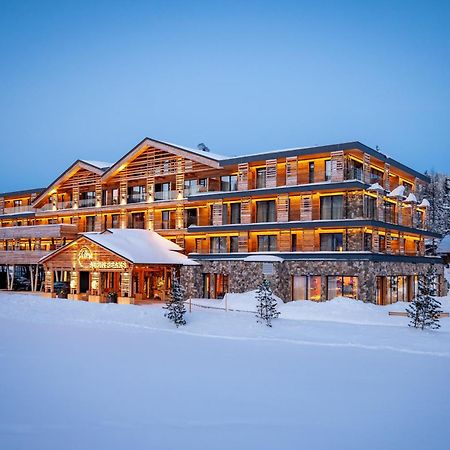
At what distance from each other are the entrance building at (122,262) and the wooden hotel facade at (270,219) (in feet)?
0.73

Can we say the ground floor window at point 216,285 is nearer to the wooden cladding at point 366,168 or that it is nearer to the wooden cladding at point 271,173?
the wooden cladding at point 271,173

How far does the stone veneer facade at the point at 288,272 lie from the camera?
34000 millimetres

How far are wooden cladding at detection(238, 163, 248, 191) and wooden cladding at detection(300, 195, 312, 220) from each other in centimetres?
493

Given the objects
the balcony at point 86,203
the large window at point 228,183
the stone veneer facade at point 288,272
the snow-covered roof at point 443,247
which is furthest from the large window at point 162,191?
the snow-covered roof at point 443,247

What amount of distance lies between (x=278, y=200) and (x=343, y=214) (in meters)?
4.79

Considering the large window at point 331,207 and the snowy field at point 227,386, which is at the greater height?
the large window at point 331,207

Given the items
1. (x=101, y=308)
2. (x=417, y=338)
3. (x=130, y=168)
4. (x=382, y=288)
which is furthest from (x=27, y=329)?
(x=130, y=168)

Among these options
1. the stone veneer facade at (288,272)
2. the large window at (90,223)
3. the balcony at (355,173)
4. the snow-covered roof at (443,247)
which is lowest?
the stone veneer facade at (288,272)

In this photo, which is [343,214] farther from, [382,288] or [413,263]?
[413,263]

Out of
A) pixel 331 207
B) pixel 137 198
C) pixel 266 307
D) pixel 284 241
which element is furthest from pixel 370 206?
pixel 137 198

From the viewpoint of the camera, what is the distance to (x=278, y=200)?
127 ft

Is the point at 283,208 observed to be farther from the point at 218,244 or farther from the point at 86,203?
the point at 86,203

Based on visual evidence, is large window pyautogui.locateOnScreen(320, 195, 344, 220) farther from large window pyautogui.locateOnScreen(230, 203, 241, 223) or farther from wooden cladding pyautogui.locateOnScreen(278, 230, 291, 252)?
large window pyautogui.locateOnScreen(230, 203, 241, 223)

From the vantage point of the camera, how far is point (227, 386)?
14.8 meters
